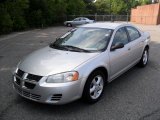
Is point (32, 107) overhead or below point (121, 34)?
below

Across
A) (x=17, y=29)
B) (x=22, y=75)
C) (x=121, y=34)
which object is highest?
(x=121, y=34)

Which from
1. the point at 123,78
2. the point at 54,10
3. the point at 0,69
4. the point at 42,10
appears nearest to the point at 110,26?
the point at 123,78

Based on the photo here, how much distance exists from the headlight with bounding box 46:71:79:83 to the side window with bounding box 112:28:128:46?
64.7 inches

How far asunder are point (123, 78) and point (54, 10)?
31613mm

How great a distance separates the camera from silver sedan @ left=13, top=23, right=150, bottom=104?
438cm

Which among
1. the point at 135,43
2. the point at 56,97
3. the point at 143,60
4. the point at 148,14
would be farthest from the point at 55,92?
the point at 148,14

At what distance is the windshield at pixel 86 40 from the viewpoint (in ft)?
17.9

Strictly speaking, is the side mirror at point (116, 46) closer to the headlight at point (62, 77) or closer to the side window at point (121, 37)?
the side window at point (121, 37)

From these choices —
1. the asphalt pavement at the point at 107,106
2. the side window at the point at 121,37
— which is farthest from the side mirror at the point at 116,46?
the asphalt pavement at the point at 107,106

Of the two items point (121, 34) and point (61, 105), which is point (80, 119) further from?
point (121, 34)

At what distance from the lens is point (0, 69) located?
781cm

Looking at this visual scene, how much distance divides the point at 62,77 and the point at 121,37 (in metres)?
2.35

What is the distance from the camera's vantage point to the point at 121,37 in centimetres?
611

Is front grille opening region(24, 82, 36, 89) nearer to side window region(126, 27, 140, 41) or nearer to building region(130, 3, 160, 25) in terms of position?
side window region(126, 27, 140, 41)
